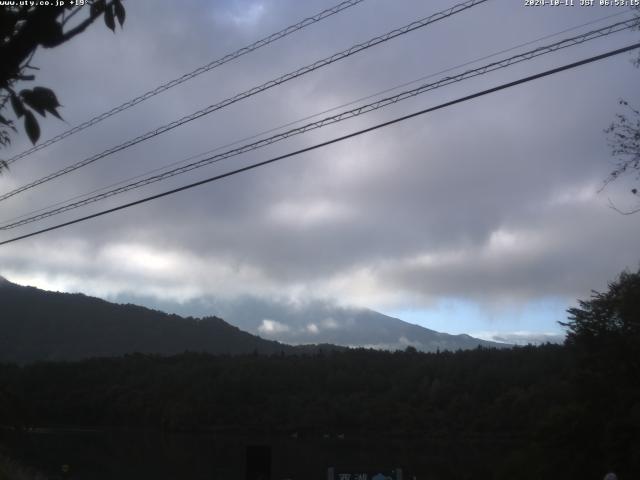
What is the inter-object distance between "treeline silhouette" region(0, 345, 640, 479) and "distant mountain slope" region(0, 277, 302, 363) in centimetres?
1017

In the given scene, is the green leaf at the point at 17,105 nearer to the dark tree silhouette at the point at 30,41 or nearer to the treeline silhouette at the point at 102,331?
the dark tree silhouette at the point at 30,41

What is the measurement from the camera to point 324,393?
105312 millimetres

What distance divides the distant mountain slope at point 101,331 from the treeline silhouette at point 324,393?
1017 cm

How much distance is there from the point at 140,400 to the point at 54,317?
3391 cm

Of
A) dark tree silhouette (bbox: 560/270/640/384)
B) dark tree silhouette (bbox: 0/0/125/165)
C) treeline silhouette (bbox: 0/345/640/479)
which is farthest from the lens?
treeline silhouette (bbox: 0/345/640/479)

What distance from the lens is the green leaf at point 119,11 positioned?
4055mm

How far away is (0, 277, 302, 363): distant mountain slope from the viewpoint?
98688 mm

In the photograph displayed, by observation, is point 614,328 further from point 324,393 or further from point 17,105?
point 324,393

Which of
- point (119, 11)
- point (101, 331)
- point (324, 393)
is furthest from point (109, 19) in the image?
point (101, 331)

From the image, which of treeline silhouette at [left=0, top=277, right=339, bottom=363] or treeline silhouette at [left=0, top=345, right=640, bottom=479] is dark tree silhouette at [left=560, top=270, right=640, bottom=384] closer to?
treeline silhouette at [left=0, top=345, right=640, bottom=479]

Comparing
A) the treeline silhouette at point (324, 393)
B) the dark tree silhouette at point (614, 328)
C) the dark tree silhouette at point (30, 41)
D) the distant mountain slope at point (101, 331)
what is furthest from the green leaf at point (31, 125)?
the distant mountain slope at point (101, 331)

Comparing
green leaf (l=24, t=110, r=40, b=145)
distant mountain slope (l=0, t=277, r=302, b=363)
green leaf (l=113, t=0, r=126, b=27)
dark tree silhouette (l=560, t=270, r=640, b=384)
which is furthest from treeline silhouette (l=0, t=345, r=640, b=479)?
green leaf (l=24, t=110, r=40, b=145)

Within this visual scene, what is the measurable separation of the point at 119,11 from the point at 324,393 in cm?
10368

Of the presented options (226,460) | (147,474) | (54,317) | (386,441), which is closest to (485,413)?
(386,441)
